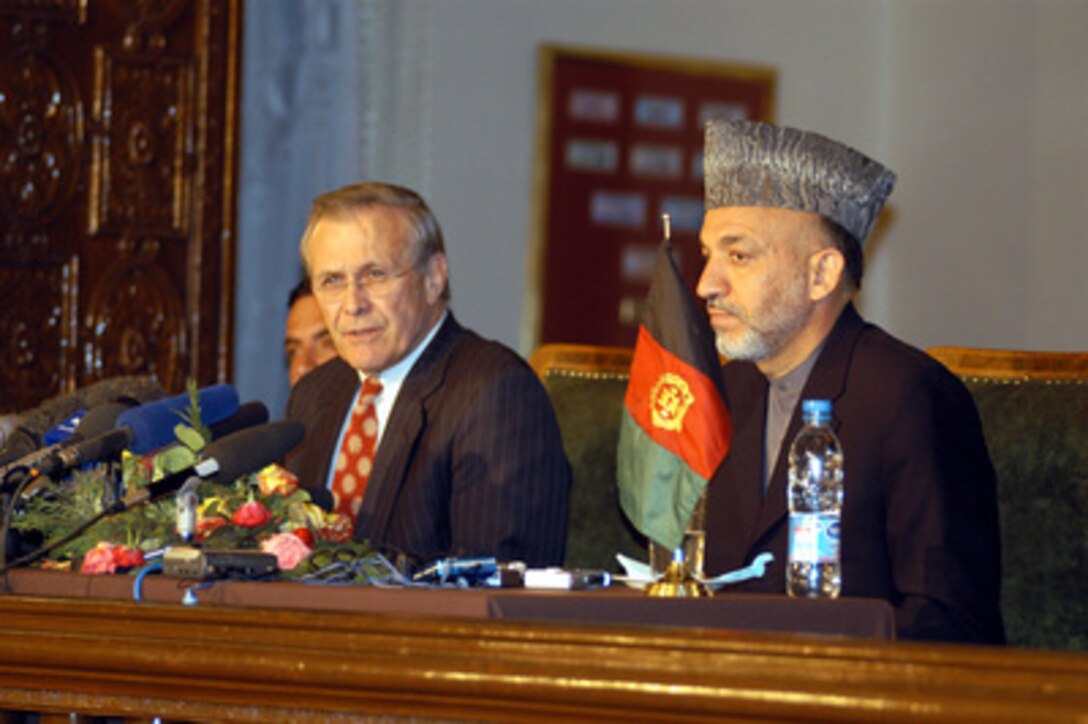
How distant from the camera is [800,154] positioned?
2.95m

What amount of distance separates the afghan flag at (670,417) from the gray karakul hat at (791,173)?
527mm

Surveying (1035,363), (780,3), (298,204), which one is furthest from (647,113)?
(1035,363)

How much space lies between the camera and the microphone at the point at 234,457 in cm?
216

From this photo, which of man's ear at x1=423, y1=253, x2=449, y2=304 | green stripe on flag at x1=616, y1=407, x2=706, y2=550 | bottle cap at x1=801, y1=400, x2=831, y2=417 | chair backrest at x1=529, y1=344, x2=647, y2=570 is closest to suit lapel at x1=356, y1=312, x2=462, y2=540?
man's ear at x1=423, y1=253, x2=449, y2=304

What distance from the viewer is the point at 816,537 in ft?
7.36

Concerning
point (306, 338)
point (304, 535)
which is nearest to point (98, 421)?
point (304, 535)

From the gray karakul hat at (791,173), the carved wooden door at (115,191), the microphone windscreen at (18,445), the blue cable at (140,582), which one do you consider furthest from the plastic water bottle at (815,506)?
the carved wooden door at (115,191)

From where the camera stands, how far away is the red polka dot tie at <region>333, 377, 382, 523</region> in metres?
3.48

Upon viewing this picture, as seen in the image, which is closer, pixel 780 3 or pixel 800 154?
pixel 800 154

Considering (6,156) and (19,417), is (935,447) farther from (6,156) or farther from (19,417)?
(6,156)

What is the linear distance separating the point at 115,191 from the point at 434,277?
2.39 meters

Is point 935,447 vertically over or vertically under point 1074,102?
under

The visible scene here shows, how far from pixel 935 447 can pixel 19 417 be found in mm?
1547

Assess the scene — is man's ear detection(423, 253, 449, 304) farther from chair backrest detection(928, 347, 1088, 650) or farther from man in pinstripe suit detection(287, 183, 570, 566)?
chair backrest detection(928, 347, 1088, 650)
